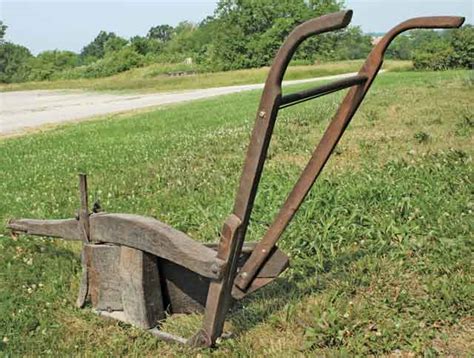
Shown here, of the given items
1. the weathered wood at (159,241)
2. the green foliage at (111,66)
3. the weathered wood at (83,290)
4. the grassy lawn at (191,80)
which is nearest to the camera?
the weathered wood at (159,241)

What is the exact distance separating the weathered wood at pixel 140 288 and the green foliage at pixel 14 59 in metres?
75.0

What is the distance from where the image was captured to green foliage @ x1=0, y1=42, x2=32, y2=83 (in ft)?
255

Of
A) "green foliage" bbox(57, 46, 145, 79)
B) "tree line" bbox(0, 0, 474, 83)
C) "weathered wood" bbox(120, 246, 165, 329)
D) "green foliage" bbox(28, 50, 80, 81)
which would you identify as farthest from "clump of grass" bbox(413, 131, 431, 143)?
"green foliage" bbox(28, 50, 80, 81)

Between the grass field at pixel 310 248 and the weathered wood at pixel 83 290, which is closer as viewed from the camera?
the grass field at pixel 310 248

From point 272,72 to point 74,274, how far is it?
8.36 ft

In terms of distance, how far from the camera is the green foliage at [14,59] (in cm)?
7764

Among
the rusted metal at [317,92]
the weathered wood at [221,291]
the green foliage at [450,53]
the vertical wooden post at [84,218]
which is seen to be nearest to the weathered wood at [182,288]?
the weathered wood at [221,291]

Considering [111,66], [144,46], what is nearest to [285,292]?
[111,66]

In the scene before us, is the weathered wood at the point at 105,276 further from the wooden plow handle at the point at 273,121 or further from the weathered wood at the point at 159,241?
the wooden plow handle at the point at 273,121

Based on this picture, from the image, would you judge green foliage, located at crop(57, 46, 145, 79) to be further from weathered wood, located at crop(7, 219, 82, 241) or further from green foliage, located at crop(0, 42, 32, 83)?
weathered wood, located at crop(7, 219, 82, 241)

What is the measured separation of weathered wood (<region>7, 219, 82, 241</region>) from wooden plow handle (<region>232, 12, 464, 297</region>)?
120 cm

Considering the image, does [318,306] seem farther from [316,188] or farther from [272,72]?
[316,188]

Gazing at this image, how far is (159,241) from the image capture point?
3082mm

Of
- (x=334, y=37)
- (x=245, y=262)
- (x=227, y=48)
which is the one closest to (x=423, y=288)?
(x=245, y=262)
